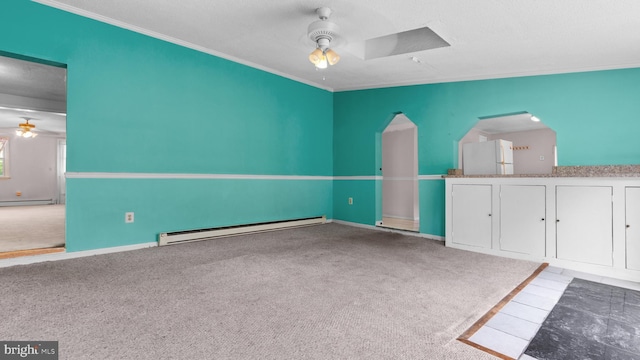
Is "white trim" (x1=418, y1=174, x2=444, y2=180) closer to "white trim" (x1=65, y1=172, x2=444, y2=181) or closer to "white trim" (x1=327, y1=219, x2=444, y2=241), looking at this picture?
"white trim" (x1=65, y1=172, x2=444, y2=181)

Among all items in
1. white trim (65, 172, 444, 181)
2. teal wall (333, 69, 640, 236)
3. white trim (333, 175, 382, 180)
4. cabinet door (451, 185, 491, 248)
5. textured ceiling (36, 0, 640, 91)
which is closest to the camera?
textured ceiling (36, 0, 640, 91)

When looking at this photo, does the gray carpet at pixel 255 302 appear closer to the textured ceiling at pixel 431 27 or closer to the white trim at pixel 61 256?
the white trim at pixel 61 256

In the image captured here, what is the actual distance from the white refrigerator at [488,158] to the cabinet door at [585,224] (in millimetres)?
708

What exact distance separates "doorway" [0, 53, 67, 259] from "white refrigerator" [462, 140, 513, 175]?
481 cm

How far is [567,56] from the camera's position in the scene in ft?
10.8

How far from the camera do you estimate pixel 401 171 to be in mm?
6926

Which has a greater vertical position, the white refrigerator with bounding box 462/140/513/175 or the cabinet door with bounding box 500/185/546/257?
the white refrigerator with bounding box 462/140/513/175

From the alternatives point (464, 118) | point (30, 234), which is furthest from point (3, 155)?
point (464, 118)

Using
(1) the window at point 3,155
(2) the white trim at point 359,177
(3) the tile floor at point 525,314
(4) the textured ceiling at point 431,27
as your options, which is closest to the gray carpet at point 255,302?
(3) the tile floor at point 525,314

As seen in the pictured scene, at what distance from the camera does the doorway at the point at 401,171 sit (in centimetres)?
664

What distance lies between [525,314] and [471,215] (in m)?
1.91

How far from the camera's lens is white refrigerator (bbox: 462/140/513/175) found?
3742mm

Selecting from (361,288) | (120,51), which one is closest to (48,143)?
(120,51)

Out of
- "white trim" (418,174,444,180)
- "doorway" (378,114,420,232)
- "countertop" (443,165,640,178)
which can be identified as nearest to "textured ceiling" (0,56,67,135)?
"white trim" (418,174,444,180)
